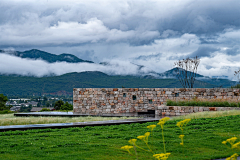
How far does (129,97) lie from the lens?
2103 cm

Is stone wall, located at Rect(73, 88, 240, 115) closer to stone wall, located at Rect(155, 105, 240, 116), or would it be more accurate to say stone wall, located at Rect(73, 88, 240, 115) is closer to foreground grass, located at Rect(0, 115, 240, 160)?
stone wall, located at Rect(155, 105, 240, 116)

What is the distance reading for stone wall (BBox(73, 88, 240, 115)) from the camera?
19312 mm

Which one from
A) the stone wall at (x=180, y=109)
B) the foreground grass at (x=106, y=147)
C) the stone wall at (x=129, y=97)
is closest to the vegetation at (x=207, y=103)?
the stone wall at (x=180, y=109)

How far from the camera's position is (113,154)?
5.58 metres

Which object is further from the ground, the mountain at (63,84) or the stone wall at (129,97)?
the mountain at (63,84)

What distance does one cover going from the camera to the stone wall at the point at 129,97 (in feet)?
63.4

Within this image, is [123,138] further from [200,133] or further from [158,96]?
[158,96]

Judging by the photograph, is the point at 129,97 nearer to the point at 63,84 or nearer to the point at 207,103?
the point at 207,103

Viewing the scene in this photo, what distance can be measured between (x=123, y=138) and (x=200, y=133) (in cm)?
252

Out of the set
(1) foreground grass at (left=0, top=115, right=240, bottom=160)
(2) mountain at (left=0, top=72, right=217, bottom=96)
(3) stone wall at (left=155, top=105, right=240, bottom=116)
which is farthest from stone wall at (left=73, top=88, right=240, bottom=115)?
(2) mountain at (left=0, top=72, right=217, bottom=96)

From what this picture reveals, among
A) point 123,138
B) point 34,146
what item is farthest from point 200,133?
point 34,146

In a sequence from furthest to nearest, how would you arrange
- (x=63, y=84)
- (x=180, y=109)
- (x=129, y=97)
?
1. (x=63, y=84)
2. (x=129, y=97)
3. (x=180, y=109)

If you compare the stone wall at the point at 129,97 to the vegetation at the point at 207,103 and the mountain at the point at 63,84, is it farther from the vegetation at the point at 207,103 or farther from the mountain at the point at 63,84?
the mountain at the point at 63,84

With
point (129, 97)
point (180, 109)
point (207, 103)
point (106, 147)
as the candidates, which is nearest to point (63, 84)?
point (129, 97)
